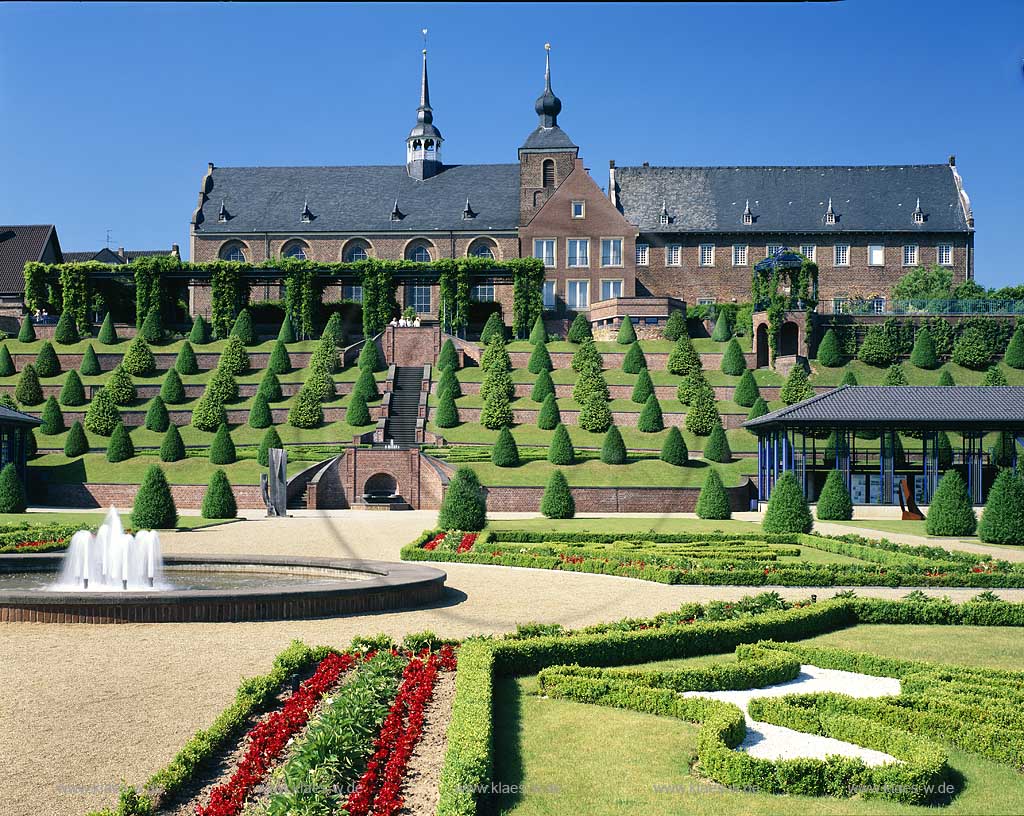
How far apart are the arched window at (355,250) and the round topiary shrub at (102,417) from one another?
1175 inches

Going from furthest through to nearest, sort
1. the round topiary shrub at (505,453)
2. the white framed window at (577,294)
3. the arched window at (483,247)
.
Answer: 1. the arched window at (483,247)
2. the white framed window at (577,294)
3. the round topiary shrub at (505,453)

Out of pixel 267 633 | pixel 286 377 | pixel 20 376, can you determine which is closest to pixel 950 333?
pixel 286 377

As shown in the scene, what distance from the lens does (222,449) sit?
45.0 m

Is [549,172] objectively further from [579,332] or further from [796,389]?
[796,389]

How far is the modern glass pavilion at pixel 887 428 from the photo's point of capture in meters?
37.6

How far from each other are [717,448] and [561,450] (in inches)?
264

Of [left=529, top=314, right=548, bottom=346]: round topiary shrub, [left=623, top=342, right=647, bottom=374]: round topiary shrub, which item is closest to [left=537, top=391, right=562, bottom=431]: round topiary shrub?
[left=623, top=342, right=647, bottom=374]: round topiary shrub

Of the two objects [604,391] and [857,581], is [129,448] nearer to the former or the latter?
[604,391]

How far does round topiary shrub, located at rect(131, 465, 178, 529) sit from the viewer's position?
1155 inches

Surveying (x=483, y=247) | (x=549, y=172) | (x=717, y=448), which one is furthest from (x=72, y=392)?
(x=549, y=172)

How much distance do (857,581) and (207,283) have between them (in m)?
56.3

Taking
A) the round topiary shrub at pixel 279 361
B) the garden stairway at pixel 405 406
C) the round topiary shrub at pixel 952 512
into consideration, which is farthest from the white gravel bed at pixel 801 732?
the round topiary shrub at pixel 279 361

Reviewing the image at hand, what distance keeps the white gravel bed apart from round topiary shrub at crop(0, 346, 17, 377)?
5335 centimetres

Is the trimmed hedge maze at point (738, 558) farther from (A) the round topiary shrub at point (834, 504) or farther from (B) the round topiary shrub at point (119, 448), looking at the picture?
(B) the round topiary shrub at point (119, 448)
